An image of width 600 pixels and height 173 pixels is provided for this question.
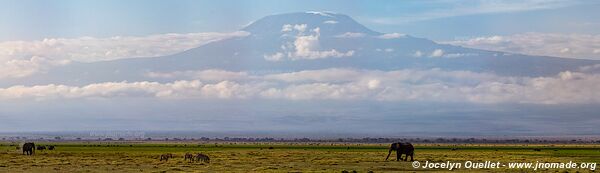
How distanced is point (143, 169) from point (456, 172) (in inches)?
792

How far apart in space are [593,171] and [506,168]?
5.52m

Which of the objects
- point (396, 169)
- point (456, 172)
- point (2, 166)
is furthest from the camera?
point (2, 166)

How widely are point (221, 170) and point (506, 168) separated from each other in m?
18.5

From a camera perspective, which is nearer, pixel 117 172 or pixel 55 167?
pixel 117 172

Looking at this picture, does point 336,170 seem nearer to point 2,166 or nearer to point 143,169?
point 143,169

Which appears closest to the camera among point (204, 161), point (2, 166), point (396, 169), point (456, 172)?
point (456, 172)

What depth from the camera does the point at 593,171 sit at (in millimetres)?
52875

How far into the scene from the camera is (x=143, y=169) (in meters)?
55.9

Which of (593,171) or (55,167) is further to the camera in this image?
(55,167)

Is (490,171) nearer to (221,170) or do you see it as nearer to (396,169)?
(396,169)

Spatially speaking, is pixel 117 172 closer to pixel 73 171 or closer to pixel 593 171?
pixel 73 171

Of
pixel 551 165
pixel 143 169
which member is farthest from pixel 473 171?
pixel 143 169

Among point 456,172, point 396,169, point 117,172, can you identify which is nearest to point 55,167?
point 117,172

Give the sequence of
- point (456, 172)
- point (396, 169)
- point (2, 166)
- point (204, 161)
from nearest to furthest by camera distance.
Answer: point (456, 172)
point (396, 169)
point (2, 166)
point (204, 161)
